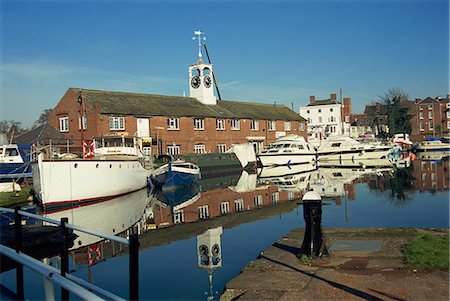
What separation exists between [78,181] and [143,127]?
21.8m

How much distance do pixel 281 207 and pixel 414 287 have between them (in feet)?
49.6

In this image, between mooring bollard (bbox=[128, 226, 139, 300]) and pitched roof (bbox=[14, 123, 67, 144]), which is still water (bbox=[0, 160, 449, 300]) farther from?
pitched roof (bbox=[14, 123, 67, 144])

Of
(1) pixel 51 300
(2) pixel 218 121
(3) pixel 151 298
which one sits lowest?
(3) pixel 151 298

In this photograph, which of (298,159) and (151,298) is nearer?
(151,298)

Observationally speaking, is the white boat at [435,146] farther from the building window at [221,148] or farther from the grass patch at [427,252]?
the grass patch at [427,252]

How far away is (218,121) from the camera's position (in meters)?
55.6

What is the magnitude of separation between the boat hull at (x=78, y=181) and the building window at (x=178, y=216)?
537cm

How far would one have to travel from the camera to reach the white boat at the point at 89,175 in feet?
76.7

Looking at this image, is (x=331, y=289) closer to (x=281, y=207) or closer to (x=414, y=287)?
(x=414, y=287)

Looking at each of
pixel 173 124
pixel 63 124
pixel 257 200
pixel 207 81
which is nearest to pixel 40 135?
pixel 63 124

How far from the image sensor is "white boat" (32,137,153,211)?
2339 cm

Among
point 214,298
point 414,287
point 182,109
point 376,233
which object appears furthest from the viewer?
point 182,109

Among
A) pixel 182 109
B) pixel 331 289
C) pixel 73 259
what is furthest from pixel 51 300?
pixel 182 109

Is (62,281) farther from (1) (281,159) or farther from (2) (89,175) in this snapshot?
(1) (281,159)
